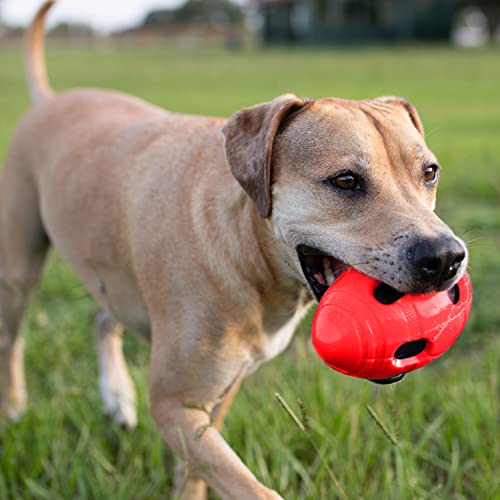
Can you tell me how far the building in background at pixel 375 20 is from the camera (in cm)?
4066

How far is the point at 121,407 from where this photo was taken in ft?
12.9

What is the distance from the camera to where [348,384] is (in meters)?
3.96

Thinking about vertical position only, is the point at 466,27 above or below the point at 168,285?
below

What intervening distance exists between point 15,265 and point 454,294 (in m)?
2.70

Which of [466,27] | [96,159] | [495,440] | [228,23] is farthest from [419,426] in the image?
[228,23]

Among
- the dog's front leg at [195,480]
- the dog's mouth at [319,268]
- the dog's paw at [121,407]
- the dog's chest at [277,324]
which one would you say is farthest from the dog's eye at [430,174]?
the dog's paw at [121,407]

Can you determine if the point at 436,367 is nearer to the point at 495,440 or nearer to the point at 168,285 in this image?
the point at 495,440

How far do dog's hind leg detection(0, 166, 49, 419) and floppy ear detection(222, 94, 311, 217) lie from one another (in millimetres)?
1809

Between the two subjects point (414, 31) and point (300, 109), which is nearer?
point (300, 109)

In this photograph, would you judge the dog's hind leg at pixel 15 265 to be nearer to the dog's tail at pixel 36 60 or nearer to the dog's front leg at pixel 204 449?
the dog's tail at pixel 36 60

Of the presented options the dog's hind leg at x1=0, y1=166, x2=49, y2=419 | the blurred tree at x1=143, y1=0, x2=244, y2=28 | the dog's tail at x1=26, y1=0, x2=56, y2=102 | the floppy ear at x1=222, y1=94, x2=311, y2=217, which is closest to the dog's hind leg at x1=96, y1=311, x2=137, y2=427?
the dog's hind leg at x1=0, y1=166, x2=49, y2=419

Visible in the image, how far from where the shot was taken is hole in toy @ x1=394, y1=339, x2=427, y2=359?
238 centimetres

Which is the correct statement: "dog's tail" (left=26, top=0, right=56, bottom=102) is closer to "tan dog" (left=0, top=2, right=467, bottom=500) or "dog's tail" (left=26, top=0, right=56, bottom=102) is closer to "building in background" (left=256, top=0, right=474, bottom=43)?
"tan dog" (left=0, top=2, right=467, bottom=500)

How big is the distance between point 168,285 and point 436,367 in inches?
79.6
